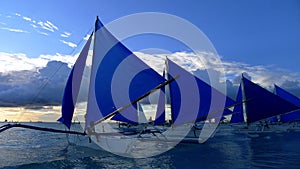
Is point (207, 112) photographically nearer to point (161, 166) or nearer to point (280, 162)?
point (280, 162)

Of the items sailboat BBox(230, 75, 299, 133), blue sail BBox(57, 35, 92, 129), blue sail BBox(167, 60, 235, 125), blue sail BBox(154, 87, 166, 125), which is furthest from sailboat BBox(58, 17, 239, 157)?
sailboat BBox(230, 75, 299, 133)

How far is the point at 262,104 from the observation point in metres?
36.7

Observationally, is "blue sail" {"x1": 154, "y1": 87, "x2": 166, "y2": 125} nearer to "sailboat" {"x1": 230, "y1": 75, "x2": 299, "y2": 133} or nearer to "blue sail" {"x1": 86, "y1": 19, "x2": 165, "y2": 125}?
"sailboat" {"x1": 230, "y1": 75, "x2": 299, "y2": 133}

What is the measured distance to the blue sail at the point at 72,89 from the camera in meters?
15.7

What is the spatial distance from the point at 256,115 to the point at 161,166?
97.6 feet

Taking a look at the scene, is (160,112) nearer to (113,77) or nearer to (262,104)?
(262,104)

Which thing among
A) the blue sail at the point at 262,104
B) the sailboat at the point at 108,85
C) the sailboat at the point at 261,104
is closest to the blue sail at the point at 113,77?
the sailboat at the point at 108,85

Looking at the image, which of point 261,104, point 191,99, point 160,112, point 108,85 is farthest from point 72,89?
point 261,104

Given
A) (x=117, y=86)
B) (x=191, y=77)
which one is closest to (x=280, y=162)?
(x=117, y=86)

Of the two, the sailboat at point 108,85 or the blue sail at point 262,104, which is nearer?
the sailboat at point 108,85

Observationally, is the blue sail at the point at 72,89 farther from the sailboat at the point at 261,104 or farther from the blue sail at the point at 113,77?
the sailboat at the point at 261,104

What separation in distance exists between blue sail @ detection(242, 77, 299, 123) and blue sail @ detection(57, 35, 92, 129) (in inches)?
1062

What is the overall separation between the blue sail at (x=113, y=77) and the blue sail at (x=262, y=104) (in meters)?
23.8

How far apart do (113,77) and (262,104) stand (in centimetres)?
2844
